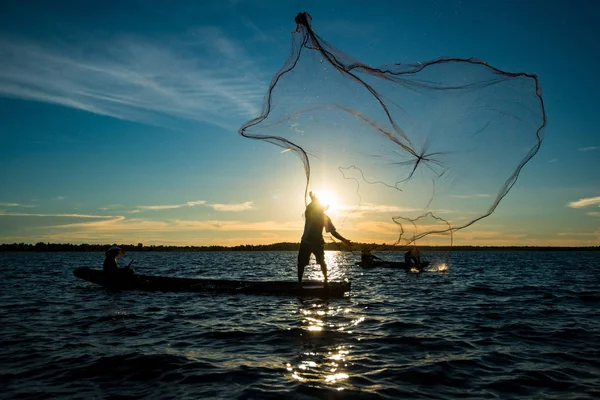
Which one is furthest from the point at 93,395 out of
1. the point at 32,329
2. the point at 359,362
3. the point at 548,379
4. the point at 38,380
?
the point at 548,379

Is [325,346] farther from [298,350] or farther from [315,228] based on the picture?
[315,228]

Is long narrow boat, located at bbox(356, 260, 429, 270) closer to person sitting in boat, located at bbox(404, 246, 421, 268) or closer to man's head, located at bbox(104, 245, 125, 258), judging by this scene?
person sitting in boat, located at bbox(404, 246, 421, 268)

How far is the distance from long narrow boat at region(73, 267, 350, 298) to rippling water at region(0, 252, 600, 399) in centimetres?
128

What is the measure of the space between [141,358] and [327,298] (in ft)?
30.9

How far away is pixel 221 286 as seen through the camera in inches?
720

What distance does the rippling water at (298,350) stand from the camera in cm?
625

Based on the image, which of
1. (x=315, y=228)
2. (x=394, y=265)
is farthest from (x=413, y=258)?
(x=315, y=228)

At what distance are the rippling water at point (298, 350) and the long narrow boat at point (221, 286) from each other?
4.21 feet

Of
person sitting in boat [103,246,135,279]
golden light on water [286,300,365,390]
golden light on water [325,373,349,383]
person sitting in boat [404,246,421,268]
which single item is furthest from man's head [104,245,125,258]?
person sitting in boat [404,246,421,268]

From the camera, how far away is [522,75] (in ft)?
29.7

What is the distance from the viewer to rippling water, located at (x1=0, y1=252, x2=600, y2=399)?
6250 millimetres

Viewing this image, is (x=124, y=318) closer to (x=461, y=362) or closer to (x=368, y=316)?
(x=368, y=316)

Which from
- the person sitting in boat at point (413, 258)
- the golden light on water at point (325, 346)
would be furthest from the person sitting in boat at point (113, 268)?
the person sitting in boat at point (413, 258)

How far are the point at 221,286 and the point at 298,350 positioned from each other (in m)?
10.6
